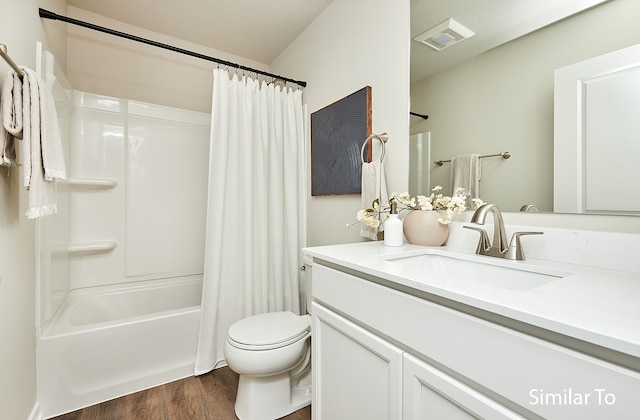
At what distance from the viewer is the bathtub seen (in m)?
1.45

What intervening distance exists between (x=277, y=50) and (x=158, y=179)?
60.9 inches

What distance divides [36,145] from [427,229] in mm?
Result: 1574

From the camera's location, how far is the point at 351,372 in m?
0.93

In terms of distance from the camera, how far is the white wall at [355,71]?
145 cm

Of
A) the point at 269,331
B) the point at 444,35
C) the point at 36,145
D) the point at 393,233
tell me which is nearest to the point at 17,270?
the point at 36,145

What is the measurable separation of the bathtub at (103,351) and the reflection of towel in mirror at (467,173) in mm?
1692

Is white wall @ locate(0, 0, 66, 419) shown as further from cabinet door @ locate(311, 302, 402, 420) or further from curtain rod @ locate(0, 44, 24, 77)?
cabinet door @ locate(311, 302, 402, 420)

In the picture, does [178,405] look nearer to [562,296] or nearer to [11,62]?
[11,62]

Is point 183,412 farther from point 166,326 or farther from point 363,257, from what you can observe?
point 363,257

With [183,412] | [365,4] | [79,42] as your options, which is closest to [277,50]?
[365,4]

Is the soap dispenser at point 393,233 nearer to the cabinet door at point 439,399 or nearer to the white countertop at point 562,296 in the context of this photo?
the white countertop at point 562,296

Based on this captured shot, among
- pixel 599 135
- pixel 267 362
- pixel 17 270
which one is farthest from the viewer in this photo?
pixel 267 362

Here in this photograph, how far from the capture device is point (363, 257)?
1.00 metres

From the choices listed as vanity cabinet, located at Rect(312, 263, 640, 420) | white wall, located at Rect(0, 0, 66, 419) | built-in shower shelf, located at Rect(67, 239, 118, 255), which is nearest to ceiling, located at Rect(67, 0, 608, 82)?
white wall, located at Rect(0, 0, 66, 419)
